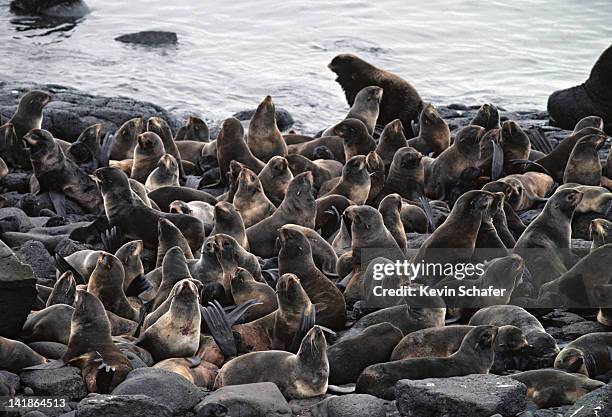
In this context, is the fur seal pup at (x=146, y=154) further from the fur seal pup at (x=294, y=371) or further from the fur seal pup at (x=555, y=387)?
the fur seal pup at (x=555, y=387)

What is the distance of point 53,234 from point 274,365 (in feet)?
13.2

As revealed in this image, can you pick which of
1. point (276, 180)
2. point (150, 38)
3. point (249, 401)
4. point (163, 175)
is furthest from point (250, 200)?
point (150, 38)

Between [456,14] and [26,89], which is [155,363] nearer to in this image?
[26,89]

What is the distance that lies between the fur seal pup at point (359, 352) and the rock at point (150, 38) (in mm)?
18866

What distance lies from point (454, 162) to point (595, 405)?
20.6ft

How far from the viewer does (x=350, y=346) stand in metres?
6.87

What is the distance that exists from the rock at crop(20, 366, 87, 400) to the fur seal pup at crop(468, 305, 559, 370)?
2843 mm

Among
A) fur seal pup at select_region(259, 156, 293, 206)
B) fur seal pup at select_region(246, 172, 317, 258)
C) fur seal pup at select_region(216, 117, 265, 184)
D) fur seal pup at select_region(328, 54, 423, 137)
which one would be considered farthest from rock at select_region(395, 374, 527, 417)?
fur seal pup at select_region(328, 54, 423, 137)

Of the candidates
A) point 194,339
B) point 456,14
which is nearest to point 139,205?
point 194,339

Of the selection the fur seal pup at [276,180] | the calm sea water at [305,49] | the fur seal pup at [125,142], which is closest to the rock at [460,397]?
the fur seal pup at [276,180]

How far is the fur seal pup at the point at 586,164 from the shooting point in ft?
35.8

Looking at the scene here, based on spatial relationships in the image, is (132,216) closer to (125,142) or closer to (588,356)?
(125,142)

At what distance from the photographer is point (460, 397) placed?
5.61 meters

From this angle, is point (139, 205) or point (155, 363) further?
point (139, 205)
